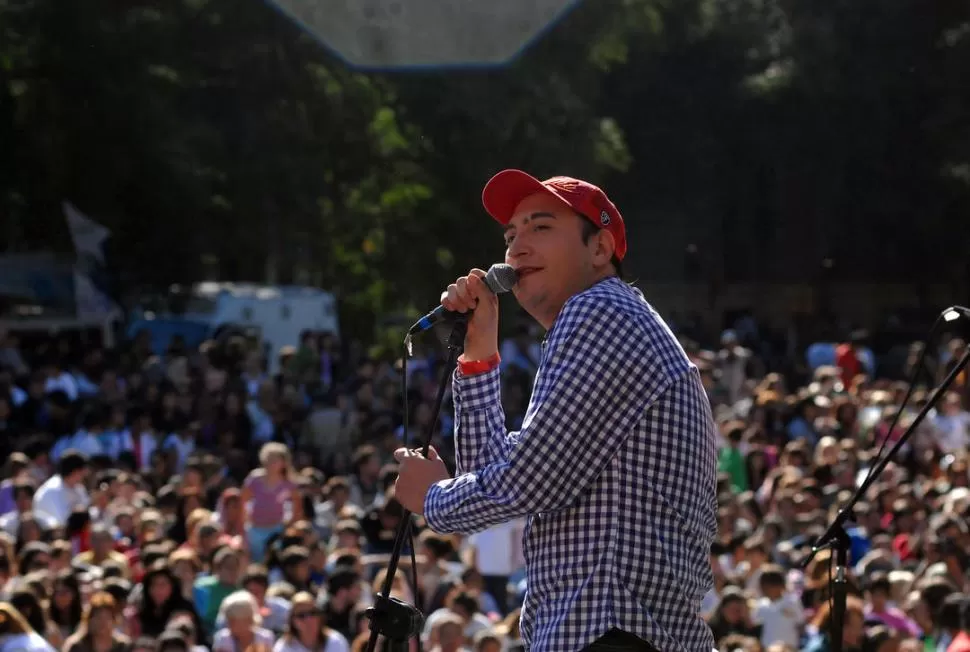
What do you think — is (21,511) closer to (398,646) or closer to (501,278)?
(398,646)

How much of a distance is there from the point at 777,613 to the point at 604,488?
20.9 feet

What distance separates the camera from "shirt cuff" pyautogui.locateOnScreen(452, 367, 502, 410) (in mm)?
3336

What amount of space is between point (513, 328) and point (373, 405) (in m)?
4.34

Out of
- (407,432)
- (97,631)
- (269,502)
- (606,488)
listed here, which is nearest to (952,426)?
(269,502)

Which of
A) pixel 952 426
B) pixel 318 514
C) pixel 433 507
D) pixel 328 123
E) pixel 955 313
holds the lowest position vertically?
pixel 318 514

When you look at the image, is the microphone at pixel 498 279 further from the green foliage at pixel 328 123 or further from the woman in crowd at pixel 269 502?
the green foliage at pixel 328 123

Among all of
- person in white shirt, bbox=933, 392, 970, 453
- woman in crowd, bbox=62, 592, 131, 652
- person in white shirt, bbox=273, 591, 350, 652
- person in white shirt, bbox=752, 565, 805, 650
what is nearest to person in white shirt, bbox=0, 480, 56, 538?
woman in crowd, bbox=62, 592, 131, 652

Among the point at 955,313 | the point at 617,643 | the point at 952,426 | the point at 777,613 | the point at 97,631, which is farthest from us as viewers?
the point at 952,426

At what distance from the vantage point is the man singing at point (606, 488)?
299 centimetres

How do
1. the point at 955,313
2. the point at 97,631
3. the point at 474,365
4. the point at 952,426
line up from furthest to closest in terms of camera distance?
the point at 952,426, the point at 97,631, the point at 955,313, the point at 474,365

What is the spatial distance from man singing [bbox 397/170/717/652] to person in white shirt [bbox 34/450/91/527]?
7.86 meters

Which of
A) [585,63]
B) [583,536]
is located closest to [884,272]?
[585,63]

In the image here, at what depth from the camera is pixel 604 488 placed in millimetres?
3021

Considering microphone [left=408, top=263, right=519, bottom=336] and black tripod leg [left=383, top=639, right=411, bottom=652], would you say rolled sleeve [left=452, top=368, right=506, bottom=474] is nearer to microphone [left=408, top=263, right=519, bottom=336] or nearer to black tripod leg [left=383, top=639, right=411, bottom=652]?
microphone [left=408, top=263, right=519, bottom=336]
